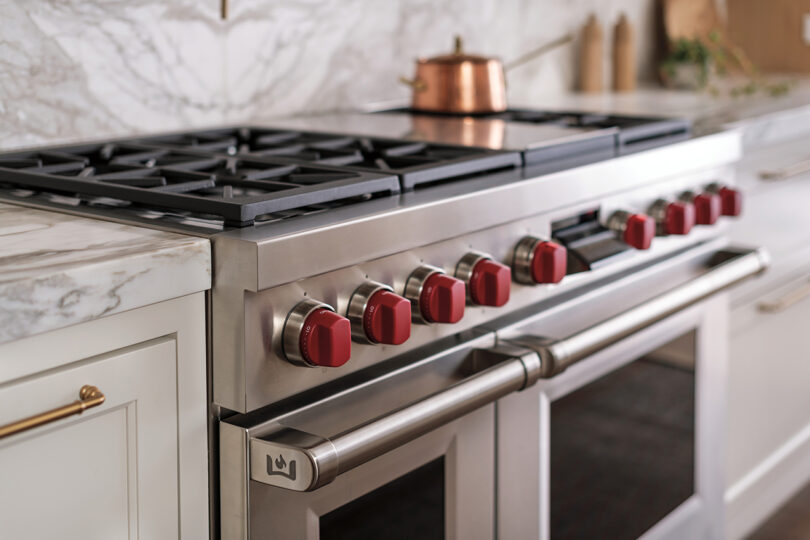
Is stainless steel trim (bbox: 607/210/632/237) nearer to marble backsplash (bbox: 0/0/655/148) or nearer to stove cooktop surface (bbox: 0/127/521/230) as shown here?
stove cooktop surface (bbox: 0/127/521/230)

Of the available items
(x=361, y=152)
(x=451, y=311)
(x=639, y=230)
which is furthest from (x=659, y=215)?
(x=451, y=311)

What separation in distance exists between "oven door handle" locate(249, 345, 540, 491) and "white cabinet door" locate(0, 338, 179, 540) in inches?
3.6

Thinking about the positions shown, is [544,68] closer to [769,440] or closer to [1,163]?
[769,440]

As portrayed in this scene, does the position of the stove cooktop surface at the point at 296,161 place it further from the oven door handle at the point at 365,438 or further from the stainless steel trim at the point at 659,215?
the oven door handle at the point at 365,438

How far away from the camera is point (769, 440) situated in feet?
7.44

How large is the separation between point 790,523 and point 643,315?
133 cm

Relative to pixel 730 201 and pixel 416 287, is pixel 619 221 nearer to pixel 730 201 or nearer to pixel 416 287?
pixel 730 201

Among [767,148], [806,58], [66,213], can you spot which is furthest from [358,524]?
[806,58]

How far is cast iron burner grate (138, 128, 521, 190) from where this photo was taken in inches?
47.1

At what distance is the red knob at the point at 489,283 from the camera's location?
1.11 metres

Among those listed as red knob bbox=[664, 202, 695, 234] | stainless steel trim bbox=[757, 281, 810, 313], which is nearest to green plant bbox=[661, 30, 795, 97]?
stainless steel trim bbox=[757, 281, 810, 313]

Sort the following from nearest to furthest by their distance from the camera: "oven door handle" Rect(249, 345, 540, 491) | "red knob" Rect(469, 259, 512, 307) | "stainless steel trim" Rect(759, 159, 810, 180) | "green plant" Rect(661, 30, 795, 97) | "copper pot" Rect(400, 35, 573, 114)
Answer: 1. "oven door handle" Rect(249, 345, 540, 491)
2. "red knob" Rect(469, 259, 512, 307)
3. "copper pot" Rect(400, 35, 573, 114)
4. "stainless steel trim" Rect(759, 159, 810, 180)
5. "green plant" Rect(661, 30, 795, 97)

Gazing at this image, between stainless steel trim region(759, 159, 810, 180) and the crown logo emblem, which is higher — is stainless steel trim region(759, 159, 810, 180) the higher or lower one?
the higher one

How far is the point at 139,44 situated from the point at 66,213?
2.08 ft
